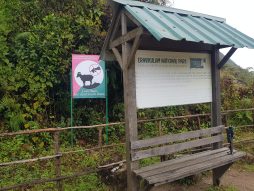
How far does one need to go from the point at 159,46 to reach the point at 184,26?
53 cm

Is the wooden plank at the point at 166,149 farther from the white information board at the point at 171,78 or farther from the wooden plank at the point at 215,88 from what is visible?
the white information board at the point at 171,78

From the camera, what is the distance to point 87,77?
7406mm

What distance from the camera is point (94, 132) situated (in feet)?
26.0

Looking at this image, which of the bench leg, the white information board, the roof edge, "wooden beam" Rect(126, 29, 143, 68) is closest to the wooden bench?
the bench leg

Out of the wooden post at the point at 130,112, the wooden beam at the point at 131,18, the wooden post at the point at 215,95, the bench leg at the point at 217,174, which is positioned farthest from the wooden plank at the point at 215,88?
the wooden beam at the point at 131,18

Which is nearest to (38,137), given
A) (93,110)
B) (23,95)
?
A: (23,95)

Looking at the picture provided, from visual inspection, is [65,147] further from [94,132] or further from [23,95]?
[23,95]

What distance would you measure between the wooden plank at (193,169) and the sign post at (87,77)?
356 cm

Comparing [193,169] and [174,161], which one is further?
[174,161]

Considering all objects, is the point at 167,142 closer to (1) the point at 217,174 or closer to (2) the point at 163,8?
(1) the point at 217,174

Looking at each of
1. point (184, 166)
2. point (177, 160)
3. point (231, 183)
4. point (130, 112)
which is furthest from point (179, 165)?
point (231, 183)

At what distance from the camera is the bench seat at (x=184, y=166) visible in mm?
4011

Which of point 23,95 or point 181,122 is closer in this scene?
point 23,95

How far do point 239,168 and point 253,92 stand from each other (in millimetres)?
5706
